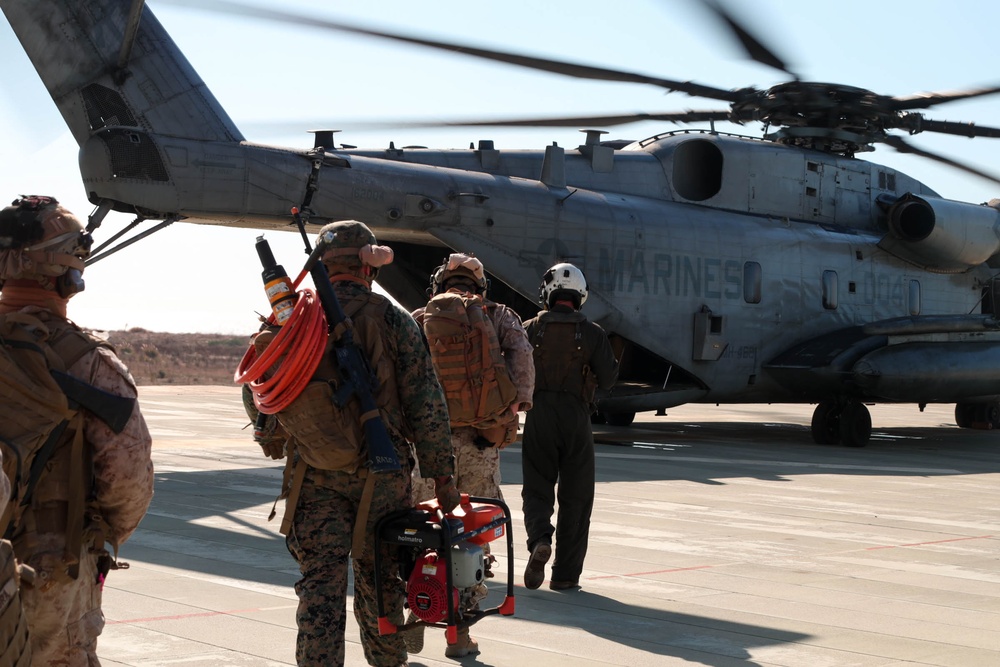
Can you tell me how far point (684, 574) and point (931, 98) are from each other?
33.0ft

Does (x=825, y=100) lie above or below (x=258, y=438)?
above

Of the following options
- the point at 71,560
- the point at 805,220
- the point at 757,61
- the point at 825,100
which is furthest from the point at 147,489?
the point at 805,220

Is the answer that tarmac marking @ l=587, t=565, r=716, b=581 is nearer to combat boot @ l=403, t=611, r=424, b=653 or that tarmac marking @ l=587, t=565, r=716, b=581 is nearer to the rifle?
combat boot @ l=403, t=611, r=424, b=653

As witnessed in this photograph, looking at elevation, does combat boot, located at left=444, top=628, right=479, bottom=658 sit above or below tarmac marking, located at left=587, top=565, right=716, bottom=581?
below

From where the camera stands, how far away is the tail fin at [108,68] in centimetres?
1359

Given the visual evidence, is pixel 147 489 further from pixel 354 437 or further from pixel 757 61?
pixel 757 61

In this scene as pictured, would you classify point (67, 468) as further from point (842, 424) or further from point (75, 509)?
point (842, 424)

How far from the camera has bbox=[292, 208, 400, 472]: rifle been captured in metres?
4.68

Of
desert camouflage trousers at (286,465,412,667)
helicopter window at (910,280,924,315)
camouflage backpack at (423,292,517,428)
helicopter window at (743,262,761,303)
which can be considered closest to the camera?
desert camouflage trousers at (286,465,412,667)

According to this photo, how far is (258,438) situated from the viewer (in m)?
5.00

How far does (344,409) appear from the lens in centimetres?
475

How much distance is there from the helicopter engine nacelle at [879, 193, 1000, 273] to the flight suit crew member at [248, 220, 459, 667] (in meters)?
15.6

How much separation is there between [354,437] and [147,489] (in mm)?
1018

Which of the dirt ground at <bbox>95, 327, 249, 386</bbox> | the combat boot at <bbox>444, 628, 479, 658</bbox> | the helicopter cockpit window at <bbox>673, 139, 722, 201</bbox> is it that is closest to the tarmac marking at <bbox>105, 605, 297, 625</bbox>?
the combat boot at <bbox>444, 628, 479, 658</bbox>
